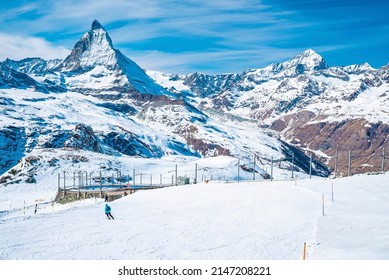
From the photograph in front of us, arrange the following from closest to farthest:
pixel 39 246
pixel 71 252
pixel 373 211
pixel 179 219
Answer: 1. pixel 71 252
2. pixel 39 246
3. pixel 373 211
4. pixel 179 219

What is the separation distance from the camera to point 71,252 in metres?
25.6

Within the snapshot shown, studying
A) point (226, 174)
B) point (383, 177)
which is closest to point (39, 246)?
point (383, 177)

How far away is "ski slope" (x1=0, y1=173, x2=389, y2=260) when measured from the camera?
2380cm

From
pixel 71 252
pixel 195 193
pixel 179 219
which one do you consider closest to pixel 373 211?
pixel 179 219

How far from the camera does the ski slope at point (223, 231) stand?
23797mm

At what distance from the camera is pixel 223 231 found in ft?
99.7

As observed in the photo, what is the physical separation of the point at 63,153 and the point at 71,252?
128591mm
